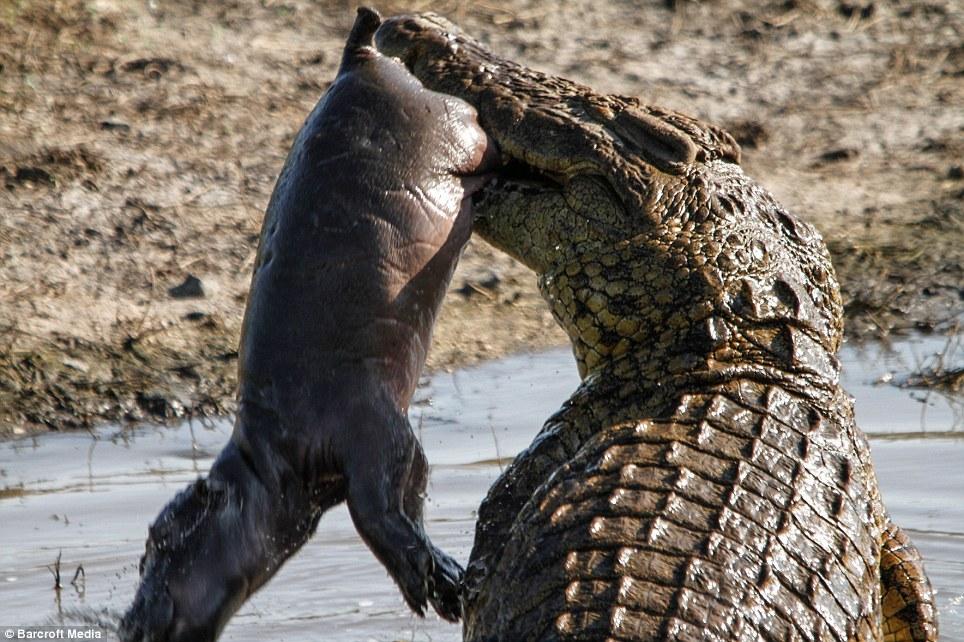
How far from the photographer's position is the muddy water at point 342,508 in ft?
17.2

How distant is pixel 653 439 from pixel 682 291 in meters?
0.50

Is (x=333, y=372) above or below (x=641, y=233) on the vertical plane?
below

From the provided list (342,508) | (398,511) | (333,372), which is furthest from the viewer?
(342,508)

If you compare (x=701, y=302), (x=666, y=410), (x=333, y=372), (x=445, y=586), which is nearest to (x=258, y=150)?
(x=701, y=302)

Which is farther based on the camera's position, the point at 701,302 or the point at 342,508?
the point at 342,508

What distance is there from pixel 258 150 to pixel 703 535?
540 cm

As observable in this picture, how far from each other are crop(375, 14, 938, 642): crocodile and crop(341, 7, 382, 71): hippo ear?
0.44m

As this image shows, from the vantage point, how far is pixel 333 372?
3238 mm

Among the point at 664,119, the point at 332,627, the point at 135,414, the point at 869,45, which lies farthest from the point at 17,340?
the point at 869,45

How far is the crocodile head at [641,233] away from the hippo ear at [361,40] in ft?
1.44

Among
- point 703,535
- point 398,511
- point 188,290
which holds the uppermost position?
point 703,535

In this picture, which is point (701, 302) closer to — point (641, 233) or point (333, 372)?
point (641, 233)

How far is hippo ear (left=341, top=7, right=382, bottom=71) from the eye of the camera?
365cm

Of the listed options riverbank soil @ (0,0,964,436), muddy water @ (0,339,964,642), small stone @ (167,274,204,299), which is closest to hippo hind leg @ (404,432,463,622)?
muddy water @ (0,339,964,642)
